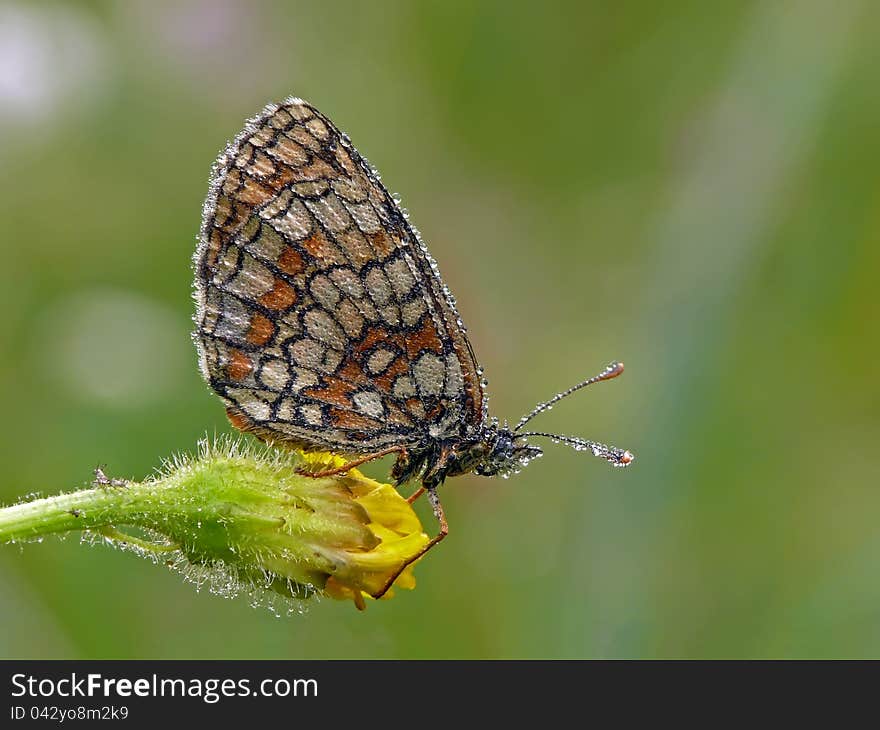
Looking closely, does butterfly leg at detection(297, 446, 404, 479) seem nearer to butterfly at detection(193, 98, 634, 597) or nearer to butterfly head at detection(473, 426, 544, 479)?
butterfly at detection(193, 98, 634, 597)

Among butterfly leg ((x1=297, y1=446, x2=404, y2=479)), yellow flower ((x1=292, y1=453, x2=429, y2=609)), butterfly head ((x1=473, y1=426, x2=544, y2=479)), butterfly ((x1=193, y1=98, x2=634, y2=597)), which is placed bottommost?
yellow flower ((x1=292, y1=453, x2=429, y2=609))

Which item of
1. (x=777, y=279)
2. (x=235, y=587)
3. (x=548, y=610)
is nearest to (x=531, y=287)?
(x=777, y=279)

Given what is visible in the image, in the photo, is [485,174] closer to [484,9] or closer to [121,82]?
[484,9]

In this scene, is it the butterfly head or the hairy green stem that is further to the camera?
the butterfly head

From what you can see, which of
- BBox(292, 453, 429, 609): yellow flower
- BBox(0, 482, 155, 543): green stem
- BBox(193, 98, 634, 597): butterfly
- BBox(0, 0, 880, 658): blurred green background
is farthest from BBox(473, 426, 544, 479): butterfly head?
BBox(0, 482, 155, 543): green stem

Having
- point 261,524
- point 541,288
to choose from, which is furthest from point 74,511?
point 541,288
